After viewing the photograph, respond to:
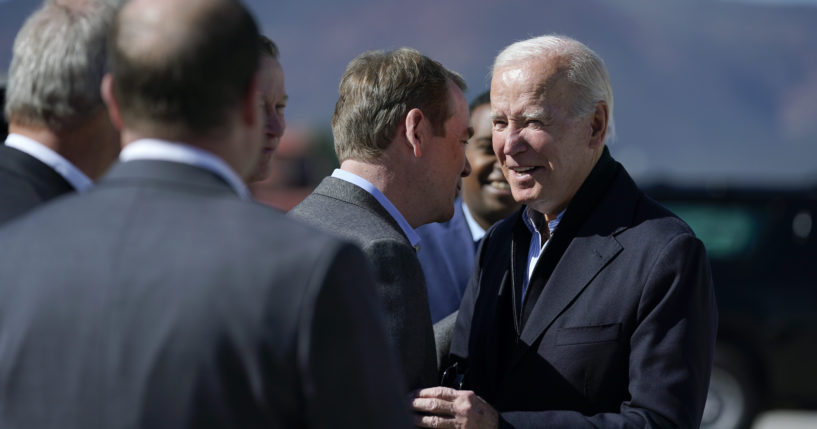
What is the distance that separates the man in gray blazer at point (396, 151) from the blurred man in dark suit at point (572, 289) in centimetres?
20

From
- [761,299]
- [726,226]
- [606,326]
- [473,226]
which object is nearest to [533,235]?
[606,326]

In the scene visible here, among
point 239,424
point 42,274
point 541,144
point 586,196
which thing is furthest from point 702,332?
point 42,274

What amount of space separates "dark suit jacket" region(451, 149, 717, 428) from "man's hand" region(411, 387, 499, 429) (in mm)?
119

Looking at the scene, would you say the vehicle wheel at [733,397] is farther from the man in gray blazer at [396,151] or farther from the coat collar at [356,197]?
the coat collar at [356,197]

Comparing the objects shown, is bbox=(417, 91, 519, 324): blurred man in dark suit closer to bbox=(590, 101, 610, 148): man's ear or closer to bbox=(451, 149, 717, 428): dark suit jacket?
bbox=(451, 149, 717, 428): dark suit jacket

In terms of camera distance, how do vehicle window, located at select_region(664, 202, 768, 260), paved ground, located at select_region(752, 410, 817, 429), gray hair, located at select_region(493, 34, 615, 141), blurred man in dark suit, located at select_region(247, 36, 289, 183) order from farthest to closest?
1. paved ground, located at select_region(752, 410, 817, 429)
2. vehicle window, located at select_region(664, 202, 768, 260)
3. blurred man in dark suit, located at select_region(247, 36, 289, 183)
4. gray hair, located at select_region(493, 34, 615, 141)

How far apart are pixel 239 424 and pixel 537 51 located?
186 cm

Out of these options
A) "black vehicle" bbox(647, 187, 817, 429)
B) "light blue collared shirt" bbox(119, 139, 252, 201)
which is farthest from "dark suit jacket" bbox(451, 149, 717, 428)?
"black vehicle" bbox(647, 187, 817, 429)

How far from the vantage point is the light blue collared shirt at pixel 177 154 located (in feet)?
5.00

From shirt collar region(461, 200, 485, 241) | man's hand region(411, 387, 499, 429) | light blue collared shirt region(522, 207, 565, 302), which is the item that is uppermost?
light blue collared shirt region(522, 207, 565, 302)

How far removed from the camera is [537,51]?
2973 millimetres

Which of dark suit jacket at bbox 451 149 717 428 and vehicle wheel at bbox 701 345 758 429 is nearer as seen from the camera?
dark suit jacket at bbox 451 149 717 428

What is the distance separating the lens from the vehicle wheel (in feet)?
28.2

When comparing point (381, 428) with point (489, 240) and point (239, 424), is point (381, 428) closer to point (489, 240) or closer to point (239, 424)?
point (239, 424)
